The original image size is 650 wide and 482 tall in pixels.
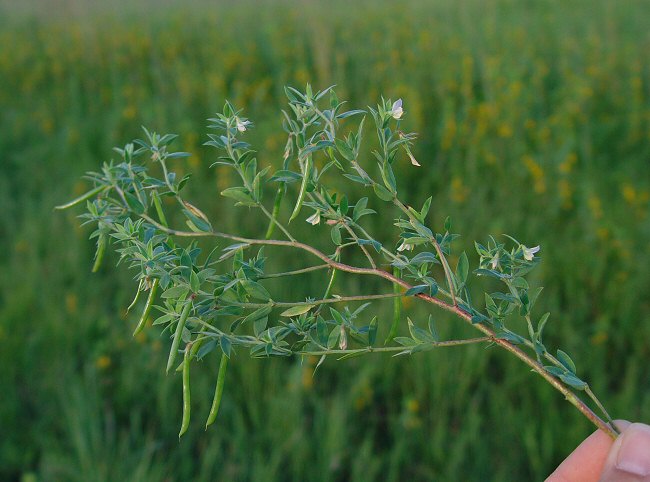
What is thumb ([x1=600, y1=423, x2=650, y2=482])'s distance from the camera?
0.82 m

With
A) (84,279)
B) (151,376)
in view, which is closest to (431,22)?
(84,279)

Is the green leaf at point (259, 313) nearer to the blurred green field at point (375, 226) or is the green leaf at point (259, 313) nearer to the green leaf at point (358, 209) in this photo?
the green leaf at point (358, 209)

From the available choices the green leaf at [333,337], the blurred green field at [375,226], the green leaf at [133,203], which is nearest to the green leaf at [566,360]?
the green leaf at [333,337]

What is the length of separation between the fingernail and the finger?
0.09 meters

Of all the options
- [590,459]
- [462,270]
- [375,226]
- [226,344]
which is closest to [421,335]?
[462,270]

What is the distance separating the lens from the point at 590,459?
3.10 ft

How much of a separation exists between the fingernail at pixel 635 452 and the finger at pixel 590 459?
0.09 metres

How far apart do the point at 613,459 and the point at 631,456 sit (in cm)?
3

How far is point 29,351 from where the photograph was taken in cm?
233

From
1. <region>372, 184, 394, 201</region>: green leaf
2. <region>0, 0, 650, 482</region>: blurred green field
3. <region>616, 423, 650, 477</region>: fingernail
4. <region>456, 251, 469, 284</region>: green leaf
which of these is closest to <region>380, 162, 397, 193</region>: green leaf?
<region>372, 184, 394, 201</region>: green leaf

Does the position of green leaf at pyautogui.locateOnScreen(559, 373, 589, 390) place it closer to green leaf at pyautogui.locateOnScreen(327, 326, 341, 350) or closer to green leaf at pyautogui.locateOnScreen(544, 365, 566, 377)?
green leaf at pyautogui.locateOnScreen(544, 365, 566, 377)

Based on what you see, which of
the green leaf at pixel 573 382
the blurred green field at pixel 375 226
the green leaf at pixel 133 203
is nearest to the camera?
the green leaf at pixel 573 382

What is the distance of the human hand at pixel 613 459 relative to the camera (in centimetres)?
82

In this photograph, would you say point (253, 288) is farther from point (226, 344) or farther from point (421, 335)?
point (421, 335)
